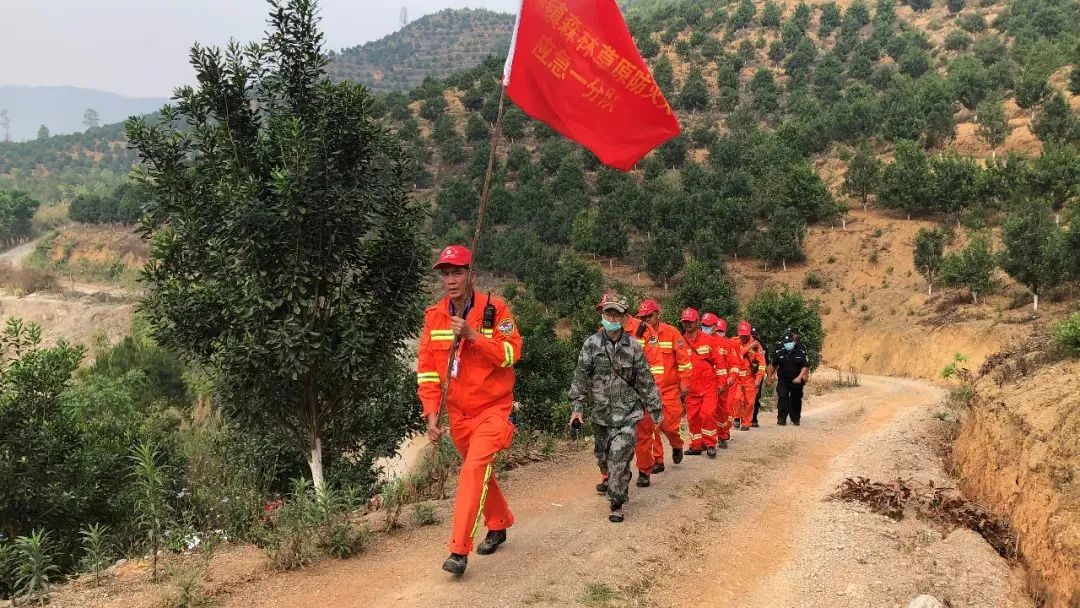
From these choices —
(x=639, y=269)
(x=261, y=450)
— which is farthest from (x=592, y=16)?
(x=639, y=269)

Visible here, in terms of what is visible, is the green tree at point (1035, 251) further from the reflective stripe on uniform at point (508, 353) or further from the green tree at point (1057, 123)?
the reflective stripe on uniform at point (508, 353)

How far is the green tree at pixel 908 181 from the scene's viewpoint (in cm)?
4669

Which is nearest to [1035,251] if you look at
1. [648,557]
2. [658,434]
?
[658,434]

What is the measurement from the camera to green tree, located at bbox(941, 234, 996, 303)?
3459 cm

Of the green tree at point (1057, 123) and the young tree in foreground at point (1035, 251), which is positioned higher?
the green tree at point (1057, 123)

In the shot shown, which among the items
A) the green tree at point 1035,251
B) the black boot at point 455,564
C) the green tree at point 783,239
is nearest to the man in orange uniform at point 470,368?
the black boot at point 455,564

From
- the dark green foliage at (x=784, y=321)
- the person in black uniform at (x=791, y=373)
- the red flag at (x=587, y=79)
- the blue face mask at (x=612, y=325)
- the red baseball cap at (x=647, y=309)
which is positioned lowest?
the dark green foliage at (x=784, y=321)

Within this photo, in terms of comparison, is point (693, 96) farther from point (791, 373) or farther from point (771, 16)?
point (791, 373)

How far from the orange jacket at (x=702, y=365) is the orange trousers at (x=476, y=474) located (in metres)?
5.07

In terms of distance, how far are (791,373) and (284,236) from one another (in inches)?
388

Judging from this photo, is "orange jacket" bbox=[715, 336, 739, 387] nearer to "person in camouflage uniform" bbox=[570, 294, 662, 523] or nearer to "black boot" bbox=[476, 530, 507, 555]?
"person in camouflage uniform" bbox=[570, 294, 662, 523]

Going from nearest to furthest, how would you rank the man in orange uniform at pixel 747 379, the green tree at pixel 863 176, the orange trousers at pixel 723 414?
the orange trousers at pixel 723 414, the man in orange uniform at pixel 747 379, the green tree at pixel 863 176

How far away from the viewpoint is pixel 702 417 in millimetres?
9734

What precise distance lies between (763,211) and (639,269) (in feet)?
38.0
